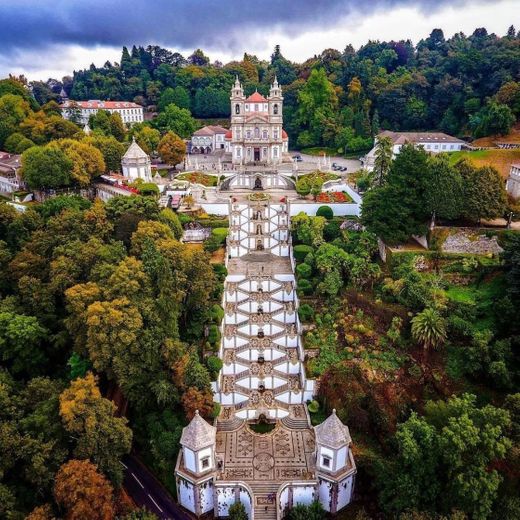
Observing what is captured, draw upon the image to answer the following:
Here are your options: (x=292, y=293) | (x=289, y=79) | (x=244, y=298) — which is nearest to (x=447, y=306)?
(x=292, y=293)

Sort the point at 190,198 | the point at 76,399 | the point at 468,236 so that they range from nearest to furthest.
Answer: the point at 76,399 → the point at 468,236 → the point at 190,198

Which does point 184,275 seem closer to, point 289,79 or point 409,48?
point 289,79

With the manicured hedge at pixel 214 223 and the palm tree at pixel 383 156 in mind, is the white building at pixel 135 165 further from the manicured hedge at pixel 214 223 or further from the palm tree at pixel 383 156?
the palm tree at pixel 383 156

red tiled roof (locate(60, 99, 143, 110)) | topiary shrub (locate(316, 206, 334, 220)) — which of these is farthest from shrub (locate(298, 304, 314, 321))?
red tiled roof (locate(60, 99, 143, 110))

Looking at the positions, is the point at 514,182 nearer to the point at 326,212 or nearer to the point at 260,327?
the point at 326,212

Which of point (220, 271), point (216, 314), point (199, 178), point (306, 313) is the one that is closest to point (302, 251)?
point (220, 271)

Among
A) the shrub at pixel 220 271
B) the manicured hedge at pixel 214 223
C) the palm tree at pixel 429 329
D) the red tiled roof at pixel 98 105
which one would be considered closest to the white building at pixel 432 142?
the manicured hedge at pixel 214 223
